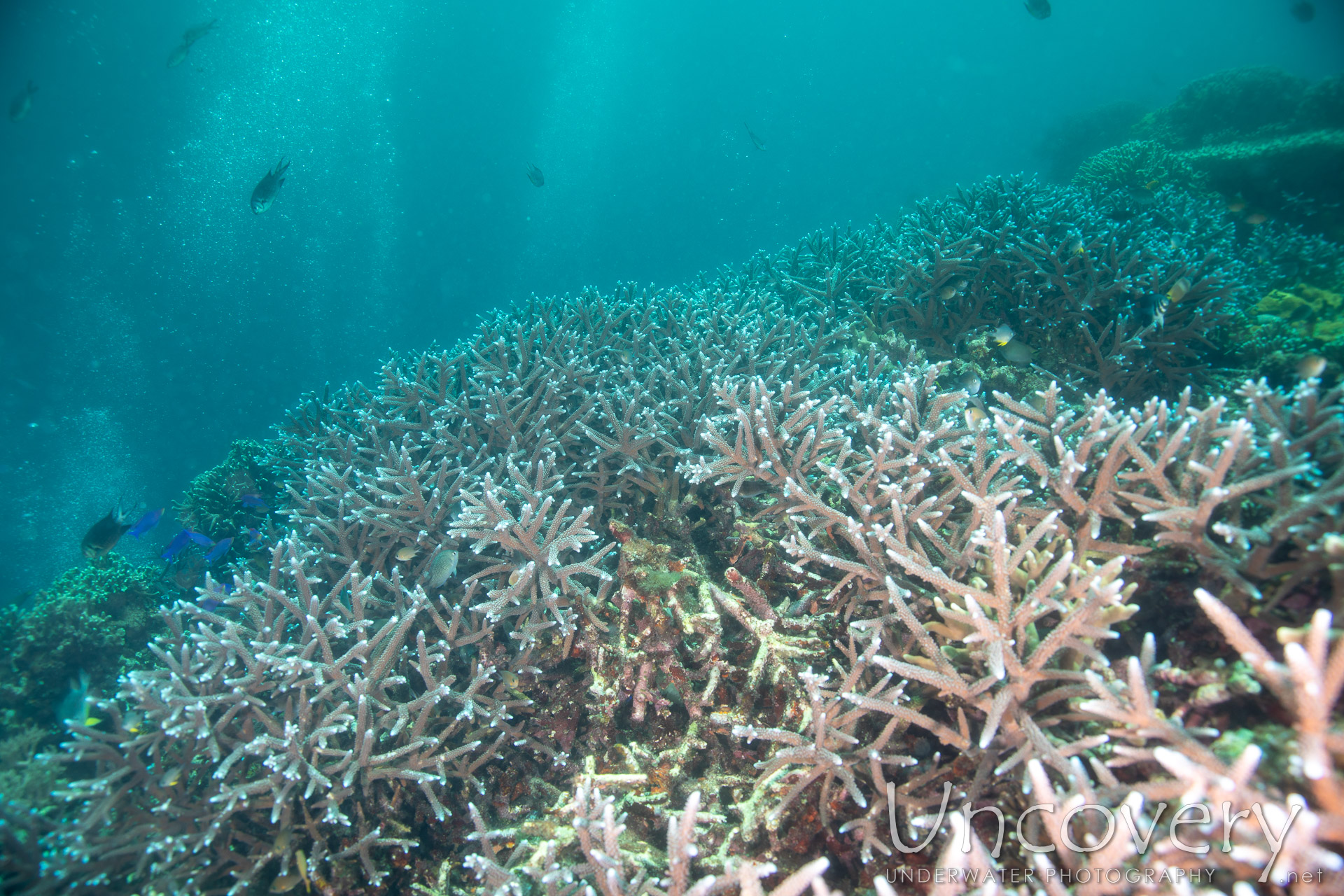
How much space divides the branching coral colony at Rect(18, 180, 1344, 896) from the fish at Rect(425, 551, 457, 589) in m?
0.02

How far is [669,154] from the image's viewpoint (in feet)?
266

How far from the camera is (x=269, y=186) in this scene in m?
7.72

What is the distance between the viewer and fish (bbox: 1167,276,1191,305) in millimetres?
4695

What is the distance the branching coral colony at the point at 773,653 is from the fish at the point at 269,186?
17.2 ft

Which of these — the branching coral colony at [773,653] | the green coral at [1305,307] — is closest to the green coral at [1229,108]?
A: the green coral at [1305,307]

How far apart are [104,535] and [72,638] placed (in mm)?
1810

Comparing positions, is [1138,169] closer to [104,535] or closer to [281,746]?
[281,746]

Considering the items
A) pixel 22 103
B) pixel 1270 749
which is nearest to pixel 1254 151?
pixel 1270 749

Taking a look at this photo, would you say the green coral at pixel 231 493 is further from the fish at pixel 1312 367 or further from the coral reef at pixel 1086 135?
the coral reef at pixel 1086 135

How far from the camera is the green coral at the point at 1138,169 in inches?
445

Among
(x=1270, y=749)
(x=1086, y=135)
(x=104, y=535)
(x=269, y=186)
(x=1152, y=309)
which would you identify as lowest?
(x=1270, y=749)

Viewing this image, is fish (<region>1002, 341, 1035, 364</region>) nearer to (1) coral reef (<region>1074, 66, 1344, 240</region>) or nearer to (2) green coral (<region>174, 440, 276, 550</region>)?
(1) coral reef (<region>1074, 66, 1344, 240</region>)

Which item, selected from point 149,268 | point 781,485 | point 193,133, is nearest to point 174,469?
point 149,268

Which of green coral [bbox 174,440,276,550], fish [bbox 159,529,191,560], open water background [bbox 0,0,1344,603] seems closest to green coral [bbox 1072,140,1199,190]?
open water background [bbox 0,0,1344,603]
